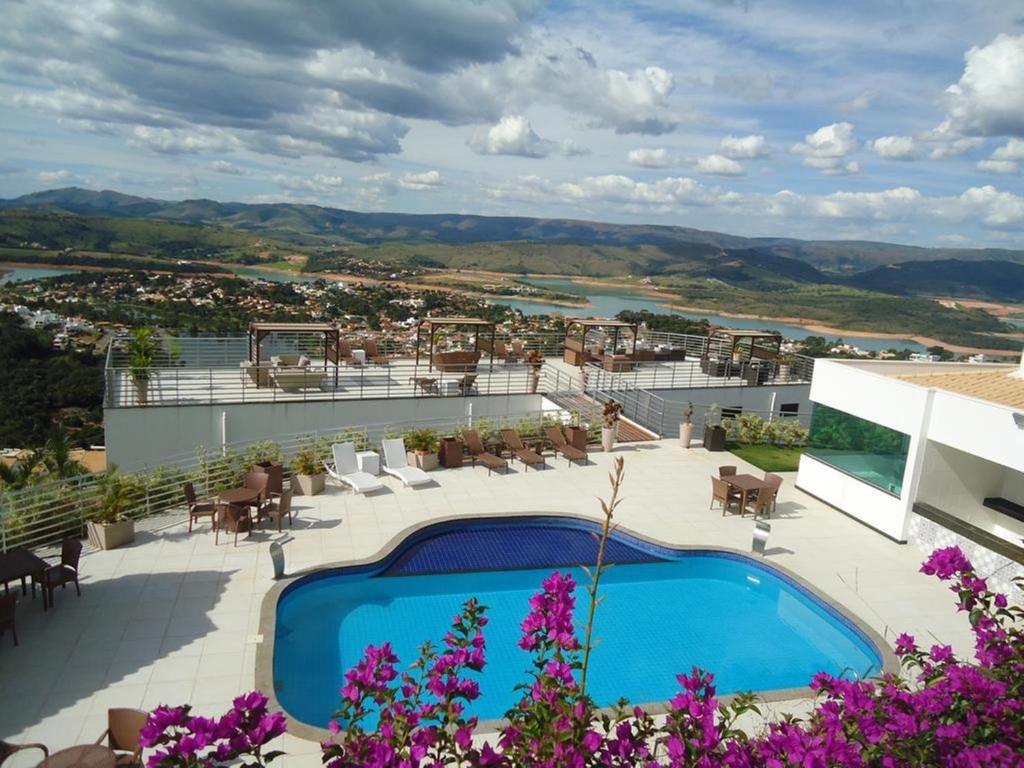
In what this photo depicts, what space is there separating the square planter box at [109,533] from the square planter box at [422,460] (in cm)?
492

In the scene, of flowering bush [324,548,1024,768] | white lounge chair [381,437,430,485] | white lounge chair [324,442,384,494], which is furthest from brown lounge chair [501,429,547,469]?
flowering bush [324,548,1024,768]

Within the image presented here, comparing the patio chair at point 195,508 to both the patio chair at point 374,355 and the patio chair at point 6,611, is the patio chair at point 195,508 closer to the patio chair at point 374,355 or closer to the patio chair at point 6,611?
the patio chair at point 6,611

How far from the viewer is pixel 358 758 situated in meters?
2.56

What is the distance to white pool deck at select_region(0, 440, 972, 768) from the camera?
5828 mm

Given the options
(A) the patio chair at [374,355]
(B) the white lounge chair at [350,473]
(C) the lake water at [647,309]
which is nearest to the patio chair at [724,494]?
(B) the white lounge chair at [350,473]

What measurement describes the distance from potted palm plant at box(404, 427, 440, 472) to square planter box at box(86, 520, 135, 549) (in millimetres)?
4945

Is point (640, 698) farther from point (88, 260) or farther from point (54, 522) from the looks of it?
point (88, 260)

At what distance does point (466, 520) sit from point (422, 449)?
2.48 metres

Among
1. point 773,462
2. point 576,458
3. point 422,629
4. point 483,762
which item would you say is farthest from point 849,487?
point 483,762

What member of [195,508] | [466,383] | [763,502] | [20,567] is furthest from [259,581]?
[466,383]

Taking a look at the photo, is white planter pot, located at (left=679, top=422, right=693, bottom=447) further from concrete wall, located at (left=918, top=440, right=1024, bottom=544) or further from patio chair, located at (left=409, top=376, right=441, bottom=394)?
patio chair, located at (left=409, top=376, right=441, bottom=394)

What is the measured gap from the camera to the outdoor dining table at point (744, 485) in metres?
11.0

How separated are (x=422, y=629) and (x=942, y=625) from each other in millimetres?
6252

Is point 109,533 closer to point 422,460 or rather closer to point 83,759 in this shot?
point 83,759
